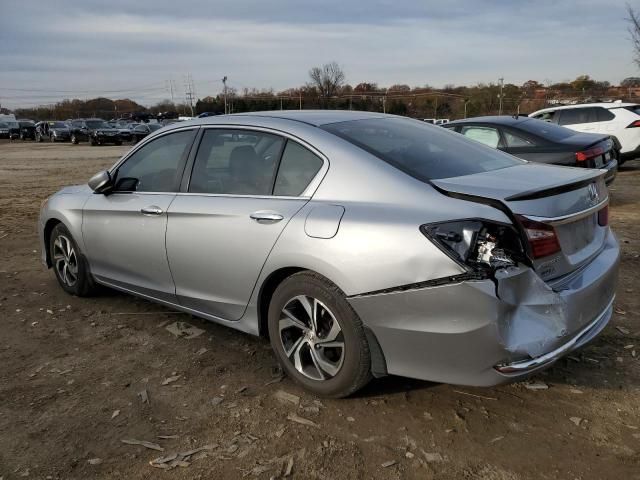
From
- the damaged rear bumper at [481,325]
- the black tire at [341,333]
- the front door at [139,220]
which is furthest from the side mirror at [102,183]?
the damaged rear bumper at [481,325]

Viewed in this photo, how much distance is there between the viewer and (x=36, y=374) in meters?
3.62

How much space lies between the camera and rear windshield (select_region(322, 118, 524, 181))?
3.07 m

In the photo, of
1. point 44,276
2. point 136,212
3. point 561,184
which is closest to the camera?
point 561,184

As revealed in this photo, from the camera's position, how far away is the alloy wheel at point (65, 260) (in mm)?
4973

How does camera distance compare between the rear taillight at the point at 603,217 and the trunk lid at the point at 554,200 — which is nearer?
the trunk lid at the point at 554,200

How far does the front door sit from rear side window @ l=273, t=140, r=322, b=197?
38.2 inches

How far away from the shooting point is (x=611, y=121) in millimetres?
13438

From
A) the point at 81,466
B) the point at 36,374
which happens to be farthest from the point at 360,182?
the point at 36,374

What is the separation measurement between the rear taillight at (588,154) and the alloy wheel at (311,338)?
5.98 metres

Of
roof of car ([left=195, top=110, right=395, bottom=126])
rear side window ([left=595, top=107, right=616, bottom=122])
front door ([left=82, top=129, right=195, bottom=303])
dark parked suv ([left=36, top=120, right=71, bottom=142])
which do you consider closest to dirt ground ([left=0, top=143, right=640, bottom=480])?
front door ([left=82, top=129, right=195, bottom=303])

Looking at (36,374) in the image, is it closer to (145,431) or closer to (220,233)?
(145,431)

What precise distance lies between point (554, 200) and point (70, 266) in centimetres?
409

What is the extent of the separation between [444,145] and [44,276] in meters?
4.40

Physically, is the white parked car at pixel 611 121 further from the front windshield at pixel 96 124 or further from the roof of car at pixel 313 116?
the front windshield at pixel 96 124
